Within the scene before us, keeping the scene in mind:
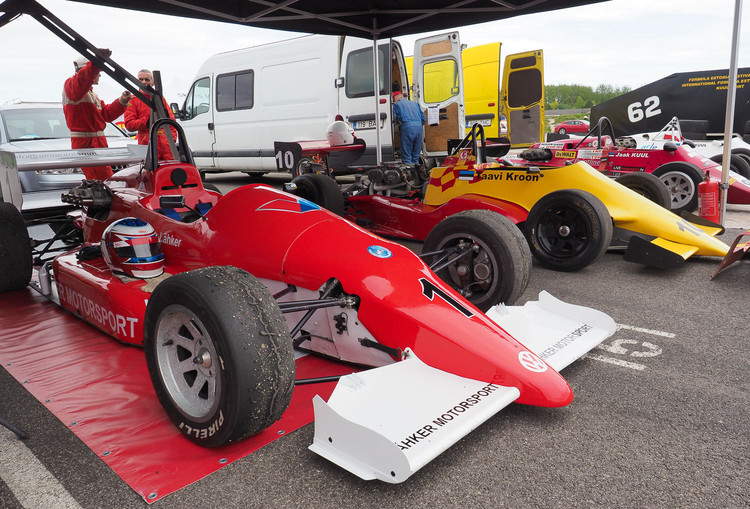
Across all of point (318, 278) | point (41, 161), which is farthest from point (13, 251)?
point (318, 278)

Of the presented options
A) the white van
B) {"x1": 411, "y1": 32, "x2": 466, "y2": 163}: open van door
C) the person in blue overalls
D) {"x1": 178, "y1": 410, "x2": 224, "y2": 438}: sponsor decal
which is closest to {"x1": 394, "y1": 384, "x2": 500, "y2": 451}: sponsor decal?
{"x1": 178, "y1": 410, "x2": 224, "y2": 438}: sponsor decal

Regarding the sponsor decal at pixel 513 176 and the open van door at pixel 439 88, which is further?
the open van door at pixel 439 88

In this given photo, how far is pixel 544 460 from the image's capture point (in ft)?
6.35

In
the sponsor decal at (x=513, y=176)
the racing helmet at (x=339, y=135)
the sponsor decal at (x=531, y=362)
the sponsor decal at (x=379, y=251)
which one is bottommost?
the sponsor decal at (x=531, y=362)

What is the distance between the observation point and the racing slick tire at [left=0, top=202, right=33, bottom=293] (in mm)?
4074

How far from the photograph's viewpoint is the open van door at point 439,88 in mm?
9836

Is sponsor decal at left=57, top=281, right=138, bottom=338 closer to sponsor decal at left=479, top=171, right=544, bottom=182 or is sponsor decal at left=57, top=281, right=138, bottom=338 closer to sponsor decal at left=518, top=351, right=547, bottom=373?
sponsor decal at left=518, top=351, right=547, bottom=373

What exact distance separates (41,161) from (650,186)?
6116 millimetres

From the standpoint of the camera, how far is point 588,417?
7.32 feet

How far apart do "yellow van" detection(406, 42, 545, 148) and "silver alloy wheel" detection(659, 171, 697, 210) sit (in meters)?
5.93

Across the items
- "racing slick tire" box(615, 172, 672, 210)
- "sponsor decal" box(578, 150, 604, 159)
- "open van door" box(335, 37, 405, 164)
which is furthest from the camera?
"open van door" box(335, 37, 405, 164)

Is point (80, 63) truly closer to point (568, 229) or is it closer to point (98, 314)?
point (98, 314)

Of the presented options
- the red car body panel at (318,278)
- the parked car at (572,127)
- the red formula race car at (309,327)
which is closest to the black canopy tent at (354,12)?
the red car body panel at (318,278)

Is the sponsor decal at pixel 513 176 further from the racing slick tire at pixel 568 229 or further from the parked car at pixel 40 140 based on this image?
the parked car at pixel 40 140
